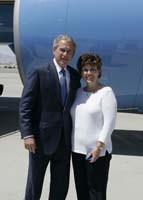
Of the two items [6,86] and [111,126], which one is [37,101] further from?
[6,86]

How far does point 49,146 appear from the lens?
360 centimetres

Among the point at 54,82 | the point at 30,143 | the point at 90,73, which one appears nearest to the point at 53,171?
the point at 30,143

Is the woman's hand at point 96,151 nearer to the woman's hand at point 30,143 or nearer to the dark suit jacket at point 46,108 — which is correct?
the dark suit jacket at point 46,108

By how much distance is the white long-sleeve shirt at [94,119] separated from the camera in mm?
3449

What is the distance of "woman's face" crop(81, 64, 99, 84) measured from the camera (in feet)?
11.5

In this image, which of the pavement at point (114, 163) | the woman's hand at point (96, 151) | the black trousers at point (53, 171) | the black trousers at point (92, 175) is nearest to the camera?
the woman's hand at point (96, 151)

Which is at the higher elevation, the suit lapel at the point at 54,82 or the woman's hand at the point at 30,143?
the suit lapel at the point at 54,82

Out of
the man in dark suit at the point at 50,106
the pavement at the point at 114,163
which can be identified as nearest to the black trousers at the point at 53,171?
the man in dark suit at the point at 50,106

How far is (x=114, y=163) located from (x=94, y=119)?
3.16 meters

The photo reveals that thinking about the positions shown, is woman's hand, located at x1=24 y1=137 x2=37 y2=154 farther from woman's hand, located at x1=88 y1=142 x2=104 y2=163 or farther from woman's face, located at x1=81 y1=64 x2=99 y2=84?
woman's face, located at x1=81 y1=64 x2=99 y2=84

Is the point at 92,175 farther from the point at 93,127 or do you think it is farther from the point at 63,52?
the point at 63,52

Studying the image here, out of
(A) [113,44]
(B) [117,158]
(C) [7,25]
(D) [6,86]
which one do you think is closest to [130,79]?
(A) [113,44]

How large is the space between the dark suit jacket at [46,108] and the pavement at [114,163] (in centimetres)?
156

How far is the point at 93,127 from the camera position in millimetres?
3475
